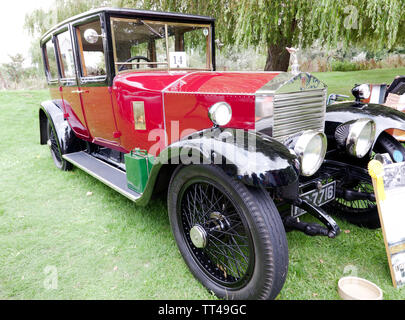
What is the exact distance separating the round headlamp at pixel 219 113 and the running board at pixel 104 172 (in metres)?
0.99

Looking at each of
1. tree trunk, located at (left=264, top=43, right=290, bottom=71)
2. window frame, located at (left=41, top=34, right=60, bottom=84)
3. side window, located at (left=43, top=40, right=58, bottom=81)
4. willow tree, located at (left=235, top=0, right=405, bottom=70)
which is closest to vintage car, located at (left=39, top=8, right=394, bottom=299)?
window frame, located at (left=41, top=34, right=60, bottom=84)

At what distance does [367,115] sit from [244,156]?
154cm

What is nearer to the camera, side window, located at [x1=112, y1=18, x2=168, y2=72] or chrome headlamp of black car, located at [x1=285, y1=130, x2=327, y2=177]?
chrome headlamp of black car, located at [x1=285, y1=130, x2=327, y2=177]

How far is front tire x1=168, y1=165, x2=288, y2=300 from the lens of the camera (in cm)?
158

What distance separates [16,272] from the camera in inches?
87.4

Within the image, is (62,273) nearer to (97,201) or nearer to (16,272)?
(16,272)

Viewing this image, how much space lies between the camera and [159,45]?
302 centimetres

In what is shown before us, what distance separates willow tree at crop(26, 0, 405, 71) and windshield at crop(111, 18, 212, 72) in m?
2.03

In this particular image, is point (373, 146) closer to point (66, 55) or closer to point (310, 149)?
point (310, 149)

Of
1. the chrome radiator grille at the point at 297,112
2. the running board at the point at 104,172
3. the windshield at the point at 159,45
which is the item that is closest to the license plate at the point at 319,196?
the chrome radiator grille at the point at 297,112

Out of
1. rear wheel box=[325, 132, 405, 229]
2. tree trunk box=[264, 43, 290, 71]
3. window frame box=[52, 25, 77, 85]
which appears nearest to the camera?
rear wheel box=[325, 132, 405, 229]

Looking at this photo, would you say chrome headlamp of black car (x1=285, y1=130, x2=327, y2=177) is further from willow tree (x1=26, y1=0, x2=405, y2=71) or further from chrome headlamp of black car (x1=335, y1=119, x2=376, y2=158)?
willow tree (x1=26, y1=0, x2=405, y2=71)
